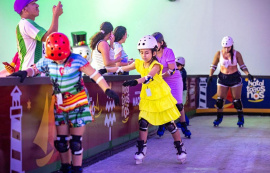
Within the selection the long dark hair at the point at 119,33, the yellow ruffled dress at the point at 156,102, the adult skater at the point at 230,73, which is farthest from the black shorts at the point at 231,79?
the yellow ruffled dress at the point at 156,102

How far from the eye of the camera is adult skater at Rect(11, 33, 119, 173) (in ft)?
16.1

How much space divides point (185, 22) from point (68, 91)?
11.0m

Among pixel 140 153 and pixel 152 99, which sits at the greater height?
pixel 152 99

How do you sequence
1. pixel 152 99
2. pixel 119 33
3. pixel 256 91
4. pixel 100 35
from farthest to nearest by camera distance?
pixel 256 91 → pixel 119 33 → pixel 100 35 → pixel 152 99

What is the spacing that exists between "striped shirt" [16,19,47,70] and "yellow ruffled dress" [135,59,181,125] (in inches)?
56.4

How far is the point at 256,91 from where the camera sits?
47.2ft

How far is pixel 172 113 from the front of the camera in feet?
21.6

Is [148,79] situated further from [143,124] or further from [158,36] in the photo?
[158,36]

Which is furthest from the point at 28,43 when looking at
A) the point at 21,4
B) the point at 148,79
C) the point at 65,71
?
the point at 148,79

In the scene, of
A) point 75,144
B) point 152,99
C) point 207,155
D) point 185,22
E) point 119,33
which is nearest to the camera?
point 75,144

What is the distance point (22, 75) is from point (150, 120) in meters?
2.24

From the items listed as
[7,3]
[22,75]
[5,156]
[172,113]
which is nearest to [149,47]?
[172,113]

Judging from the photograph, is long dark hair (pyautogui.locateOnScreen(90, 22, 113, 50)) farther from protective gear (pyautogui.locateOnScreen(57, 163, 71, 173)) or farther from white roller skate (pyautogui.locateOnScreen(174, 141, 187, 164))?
protective gear (pyautogui.locateOnScreen(57, 163, 71, 173))

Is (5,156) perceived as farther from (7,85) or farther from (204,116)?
(204,116)
